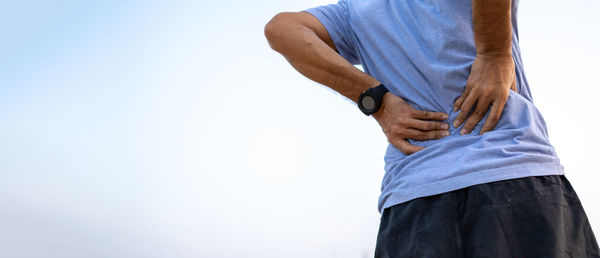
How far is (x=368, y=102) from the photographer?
6.25 feet

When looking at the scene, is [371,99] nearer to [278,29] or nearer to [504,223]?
[278,29]

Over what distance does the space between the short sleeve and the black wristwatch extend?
0.28 m

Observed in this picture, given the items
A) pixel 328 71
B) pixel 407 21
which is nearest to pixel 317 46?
pixel 328 71

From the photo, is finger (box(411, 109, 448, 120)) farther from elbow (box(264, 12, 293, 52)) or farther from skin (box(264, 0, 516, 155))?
elbow (box(264, 12, 293, 52))

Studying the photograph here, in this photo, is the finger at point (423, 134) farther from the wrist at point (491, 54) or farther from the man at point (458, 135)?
the wrist at point (491, 54)

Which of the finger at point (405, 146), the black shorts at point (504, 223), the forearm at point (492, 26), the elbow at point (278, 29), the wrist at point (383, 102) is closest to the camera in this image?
the black shorts at point (504, 223)

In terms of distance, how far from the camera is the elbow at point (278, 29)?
211 cm

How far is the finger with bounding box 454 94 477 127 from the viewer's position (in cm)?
169

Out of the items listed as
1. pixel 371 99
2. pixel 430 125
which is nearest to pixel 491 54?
pixel 430 125

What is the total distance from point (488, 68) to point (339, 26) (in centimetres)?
63

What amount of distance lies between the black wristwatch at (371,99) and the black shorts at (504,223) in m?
0.36

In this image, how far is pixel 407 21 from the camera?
1.92 m

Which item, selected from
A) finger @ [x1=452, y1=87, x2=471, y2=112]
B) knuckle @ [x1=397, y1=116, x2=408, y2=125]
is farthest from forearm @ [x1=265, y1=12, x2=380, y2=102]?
finger @ [x1=452, y1=87, x2=471, y2=112]

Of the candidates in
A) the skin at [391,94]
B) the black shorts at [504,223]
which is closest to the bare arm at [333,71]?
the skin at [391,94]
